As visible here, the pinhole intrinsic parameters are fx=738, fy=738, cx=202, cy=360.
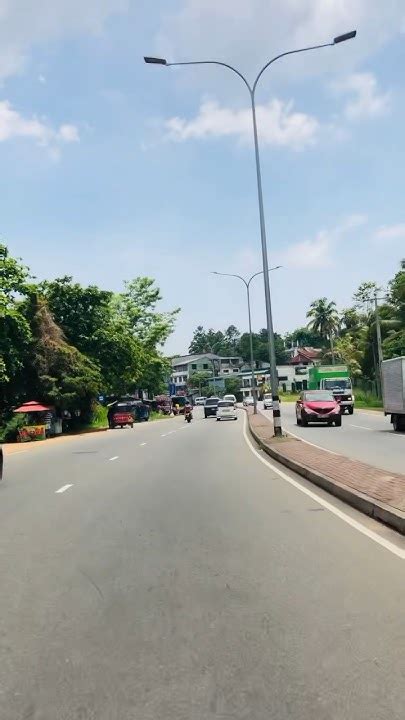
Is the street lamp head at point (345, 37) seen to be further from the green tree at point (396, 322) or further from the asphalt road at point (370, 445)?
the green tree at point (396, 322)

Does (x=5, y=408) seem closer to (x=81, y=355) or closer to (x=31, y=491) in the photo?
(x=81, y=355)

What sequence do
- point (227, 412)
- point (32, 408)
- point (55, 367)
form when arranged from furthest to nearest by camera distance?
point (227, 412), point (55, 367), point (32, 408)

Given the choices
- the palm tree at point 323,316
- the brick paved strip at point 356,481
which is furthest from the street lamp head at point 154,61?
the palm tree at point 323,316

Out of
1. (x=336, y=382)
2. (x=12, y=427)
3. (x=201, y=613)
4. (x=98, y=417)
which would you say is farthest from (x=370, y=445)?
(x=98, y=417)

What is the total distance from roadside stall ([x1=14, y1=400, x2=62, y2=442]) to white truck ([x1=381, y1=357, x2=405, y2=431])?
20.2 meters

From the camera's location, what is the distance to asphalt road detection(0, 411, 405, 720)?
401 cm

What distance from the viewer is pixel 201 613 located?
5.56m

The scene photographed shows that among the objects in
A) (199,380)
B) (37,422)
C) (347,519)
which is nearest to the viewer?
(347,519)

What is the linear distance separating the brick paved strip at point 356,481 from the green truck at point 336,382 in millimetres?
30879

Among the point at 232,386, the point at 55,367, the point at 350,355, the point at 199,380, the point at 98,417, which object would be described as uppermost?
the point at 199,380

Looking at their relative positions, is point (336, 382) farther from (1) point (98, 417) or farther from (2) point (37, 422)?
(1) point (98, 417)

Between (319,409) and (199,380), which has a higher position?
(199,380)

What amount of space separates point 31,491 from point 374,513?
7164 millimetres

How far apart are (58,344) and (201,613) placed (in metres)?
42.6
